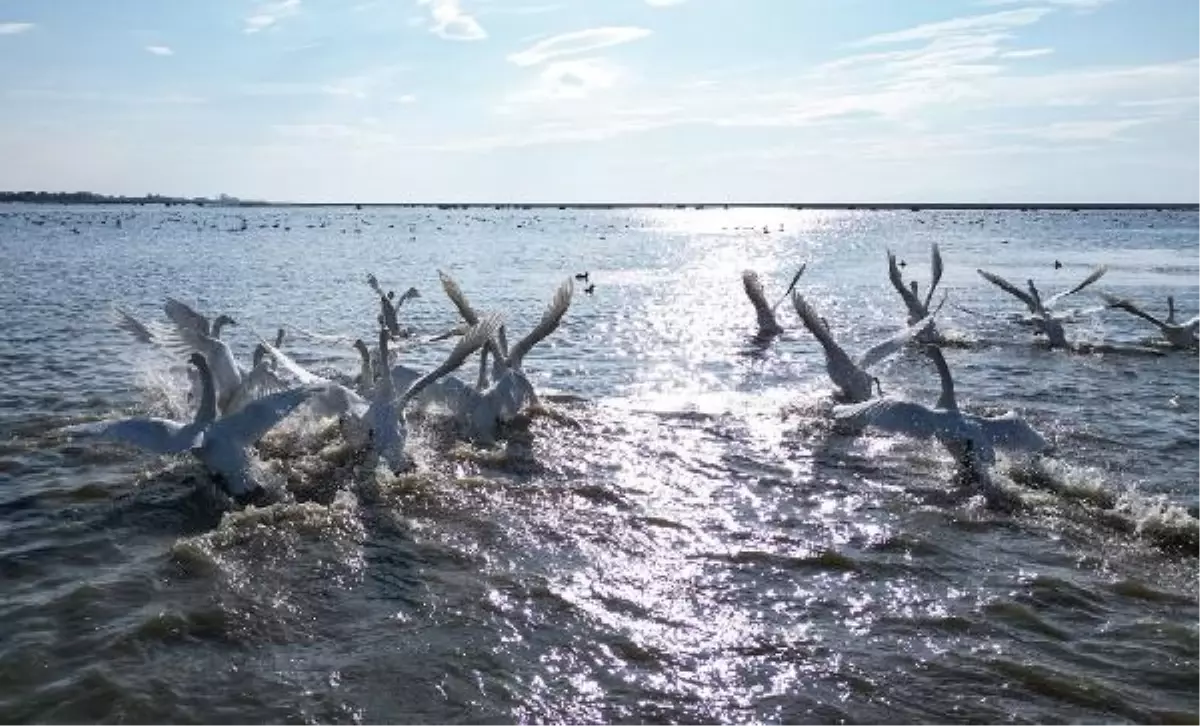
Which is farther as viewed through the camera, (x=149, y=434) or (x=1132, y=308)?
(x=1132, y=308)

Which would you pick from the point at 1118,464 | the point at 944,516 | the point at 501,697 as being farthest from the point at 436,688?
the point at 1118,464

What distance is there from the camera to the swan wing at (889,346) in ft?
42.0

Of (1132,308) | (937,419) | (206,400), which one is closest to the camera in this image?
(206,400)

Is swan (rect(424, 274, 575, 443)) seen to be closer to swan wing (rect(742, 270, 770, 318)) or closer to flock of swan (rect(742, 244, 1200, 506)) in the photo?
flock of swan (rect(742, 244, 1200, 506))

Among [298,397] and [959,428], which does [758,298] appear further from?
[298,397]

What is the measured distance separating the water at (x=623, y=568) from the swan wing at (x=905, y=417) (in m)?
0.50

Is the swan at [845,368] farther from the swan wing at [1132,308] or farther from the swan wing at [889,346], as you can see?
the swan wing at [1132,308]

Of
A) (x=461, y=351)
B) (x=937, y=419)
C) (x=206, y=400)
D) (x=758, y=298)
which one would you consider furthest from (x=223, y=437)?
(x=758, y=298)

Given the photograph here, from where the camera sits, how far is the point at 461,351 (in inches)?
405

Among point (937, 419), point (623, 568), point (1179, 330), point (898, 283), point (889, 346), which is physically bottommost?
point (623, 568)

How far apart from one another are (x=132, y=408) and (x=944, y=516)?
9.93m

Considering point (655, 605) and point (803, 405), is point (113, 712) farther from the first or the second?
point (803, 405)

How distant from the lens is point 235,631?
264 inches

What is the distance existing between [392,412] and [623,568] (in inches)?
144
